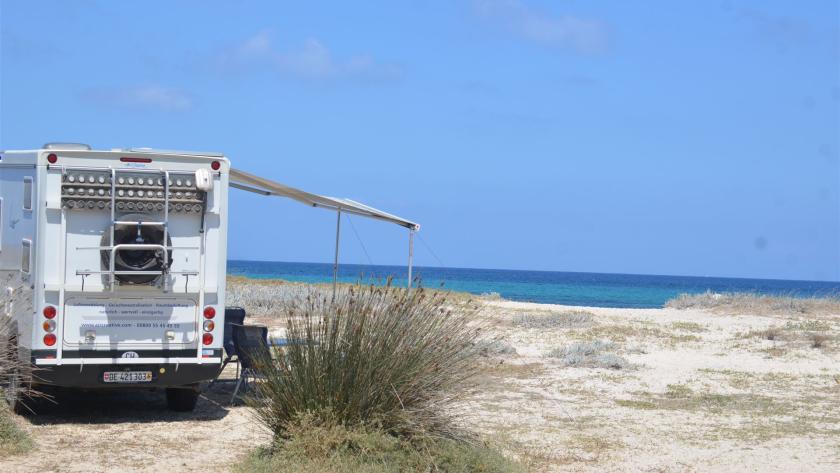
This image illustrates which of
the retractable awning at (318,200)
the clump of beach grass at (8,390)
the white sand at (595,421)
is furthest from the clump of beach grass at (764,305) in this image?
the clump of beach grass at (8,390)

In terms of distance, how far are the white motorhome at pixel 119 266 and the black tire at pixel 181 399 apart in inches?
20.9

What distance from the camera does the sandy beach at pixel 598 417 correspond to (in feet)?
25.6

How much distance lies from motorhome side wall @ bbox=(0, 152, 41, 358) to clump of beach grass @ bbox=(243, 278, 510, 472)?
9.01 feet

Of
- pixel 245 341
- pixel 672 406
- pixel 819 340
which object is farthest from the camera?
pixel 819 340

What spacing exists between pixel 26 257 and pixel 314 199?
3.33 m

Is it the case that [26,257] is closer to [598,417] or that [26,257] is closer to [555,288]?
[598,417]

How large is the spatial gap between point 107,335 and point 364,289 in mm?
2901

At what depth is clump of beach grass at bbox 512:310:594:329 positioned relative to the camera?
20.5 meters

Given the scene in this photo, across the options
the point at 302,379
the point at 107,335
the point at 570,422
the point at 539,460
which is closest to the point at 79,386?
the point at 107,335

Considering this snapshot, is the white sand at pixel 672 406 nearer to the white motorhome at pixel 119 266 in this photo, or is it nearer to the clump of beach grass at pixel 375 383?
the clump of beach grass at pixel 375 383

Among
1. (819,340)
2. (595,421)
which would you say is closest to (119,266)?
(595,421)

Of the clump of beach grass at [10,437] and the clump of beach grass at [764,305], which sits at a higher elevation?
the clump of beach grass at [764,305]

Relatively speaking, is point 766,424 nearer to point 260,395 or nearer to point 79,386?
point 260,395

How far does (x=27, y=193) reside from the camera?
Result: 884cm
